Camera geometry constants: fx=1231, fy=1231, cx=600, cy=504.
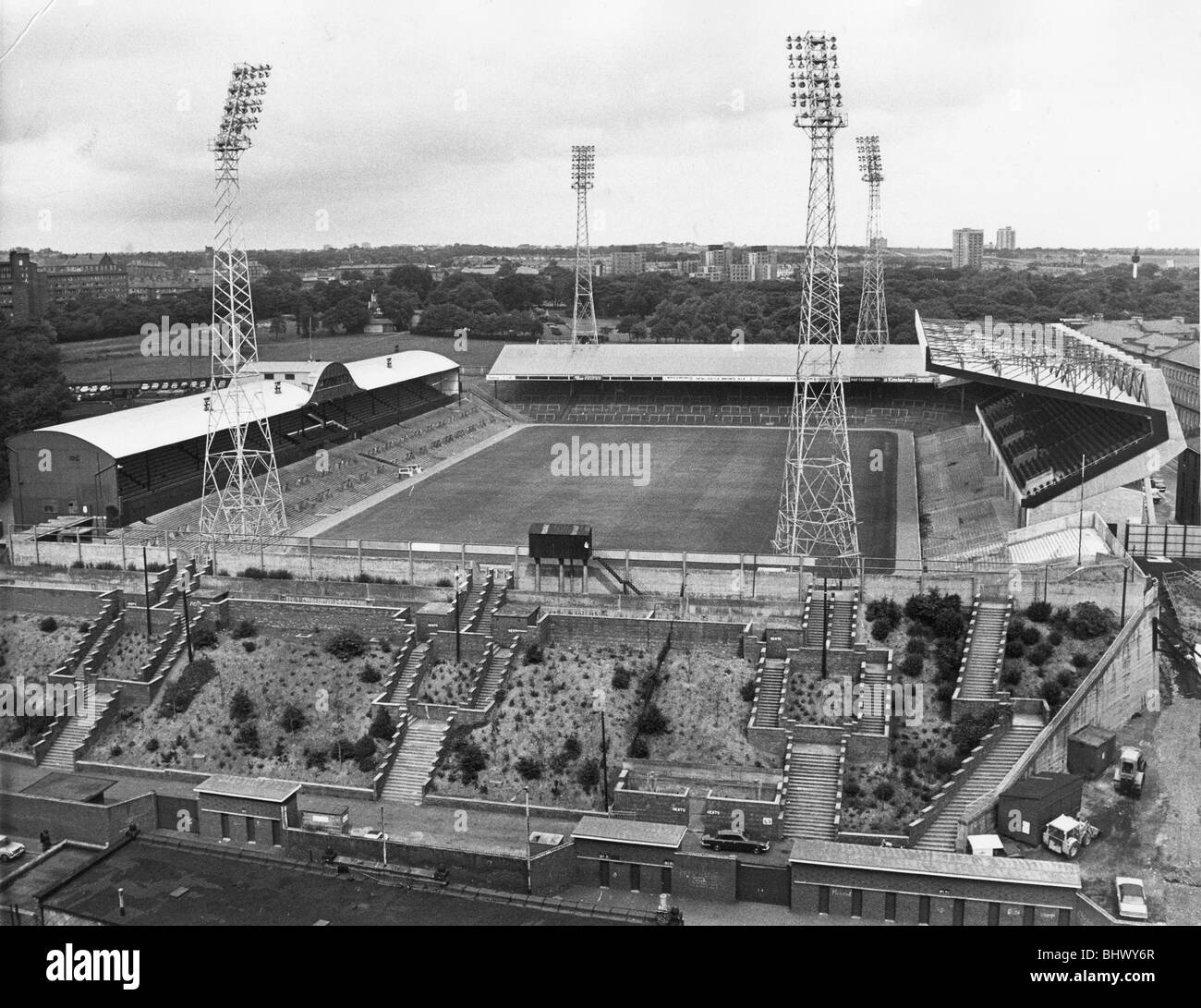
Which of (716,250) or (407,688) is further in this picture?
(716,250)

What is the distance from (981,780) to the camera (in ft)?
79.8

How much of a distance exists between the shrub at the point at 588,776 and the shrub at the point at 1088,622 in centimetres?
1099

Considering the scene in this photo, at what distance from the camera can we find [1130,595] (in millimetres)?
27516

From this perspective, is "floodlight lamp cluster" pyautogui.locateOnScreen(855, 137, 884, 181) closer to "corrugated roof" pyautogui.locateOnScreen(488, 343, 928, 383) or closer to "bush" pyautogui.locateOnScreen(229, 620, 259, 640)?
"corrugated roof" pyautogui.locateOnScreen(488, 343, 928, 383)

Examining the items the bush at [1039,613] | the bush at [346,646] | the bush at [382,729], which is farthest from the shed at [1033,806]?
the bush at [346,646]

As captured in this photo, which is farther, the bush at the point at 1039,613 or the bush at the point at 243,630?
the bush at the point at 243,630

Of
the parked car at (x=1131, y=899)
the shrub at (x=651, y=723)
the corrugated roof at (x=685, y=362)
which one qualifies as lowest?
the parked car at (x=1131, y=899)

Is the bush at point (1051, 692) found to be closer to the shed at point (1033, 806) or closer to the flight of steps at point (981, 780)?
the flight of steps at point (981, 780)

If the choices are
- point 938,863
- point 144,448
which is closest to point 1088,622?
point 938,863

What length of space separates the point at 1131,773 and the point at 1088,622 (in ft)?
13.6

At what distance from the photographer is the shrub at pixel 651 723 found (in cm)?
2628

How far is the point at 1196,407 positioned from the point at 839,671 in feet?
143
